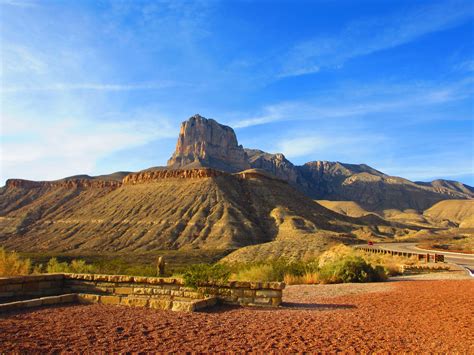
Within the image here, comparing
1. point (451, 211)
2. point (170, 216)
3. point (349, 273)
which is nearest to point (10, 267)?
point (349, 273)

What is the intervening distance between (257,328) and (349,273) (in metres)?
10.6

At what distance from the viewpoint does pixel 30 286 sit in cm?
1228

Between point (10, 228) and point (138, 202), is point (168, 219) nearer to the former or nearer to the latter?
point (138, 202)

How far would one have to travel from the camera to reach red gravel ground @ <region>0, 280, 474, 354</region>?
684cm

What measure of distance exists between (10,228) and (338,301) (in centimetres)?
8414

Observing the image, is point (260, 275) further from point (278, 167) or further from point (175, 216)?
point (278, 167)

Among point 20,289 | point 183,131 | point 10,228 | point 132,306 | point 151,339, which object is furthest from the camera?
point 183,131

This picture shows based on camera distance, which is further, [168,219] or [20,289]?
[168,219]

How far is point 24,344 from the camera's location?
21.8ft

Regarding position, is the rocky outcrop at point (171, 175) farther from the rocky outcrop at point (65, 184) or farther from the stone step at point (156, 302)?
the stone step at point (156, 302)

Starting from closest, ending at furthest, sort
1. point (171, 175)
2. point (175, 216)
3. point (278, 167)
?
1. point (175, 216)
2. point (171, 175)
3. point (278, 167)

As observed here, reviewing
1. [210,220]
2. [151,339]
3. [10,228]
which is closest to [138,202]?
[210,220]

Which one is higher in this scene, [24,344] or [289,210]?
[289,210]

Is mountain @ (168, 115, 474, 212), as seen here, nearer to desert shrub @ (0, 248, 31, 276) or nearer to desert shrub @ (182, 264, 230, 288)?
desert shrub @ (0, 248, 31, 276)
